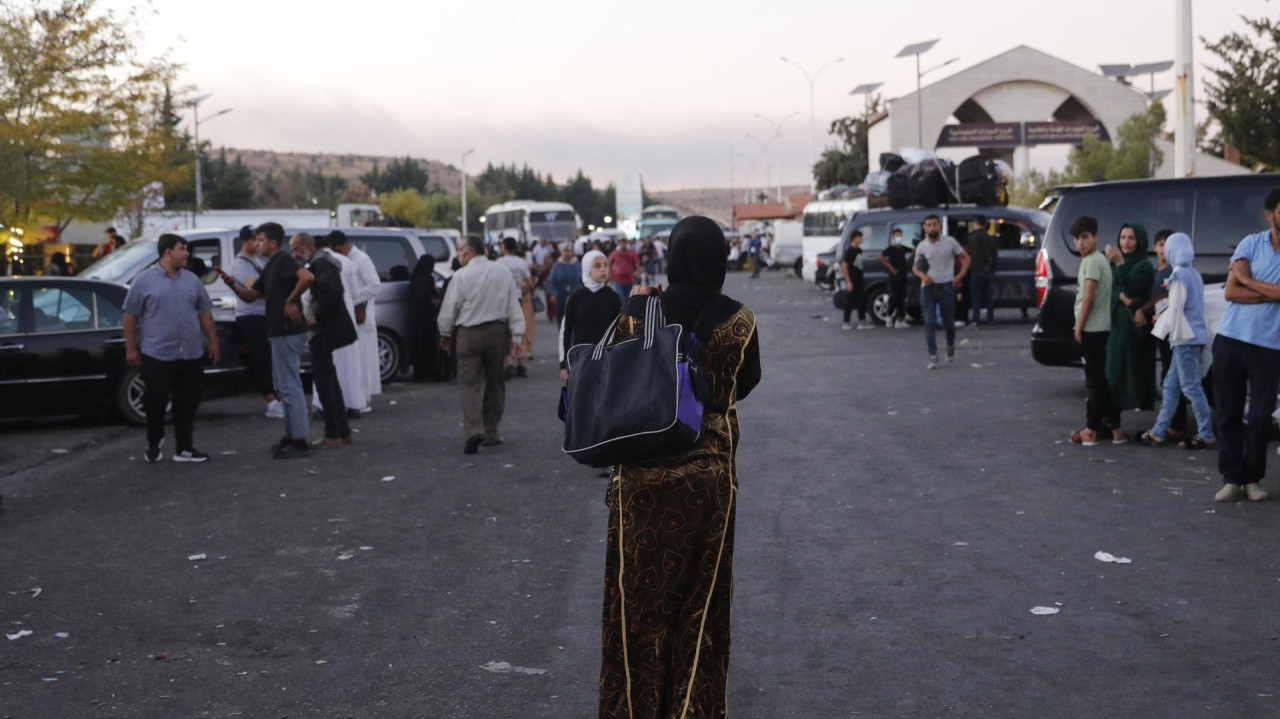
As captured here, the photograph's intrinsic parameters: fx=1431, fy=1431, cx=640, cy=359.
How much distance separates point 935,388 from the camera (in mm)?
15344

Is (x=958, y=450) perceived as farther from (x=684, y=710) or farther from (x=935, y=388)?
(x=684, y=710)

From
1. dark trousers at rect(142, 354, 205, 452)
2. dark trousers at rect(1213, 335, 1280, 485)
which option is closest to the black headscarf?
dark trousers at rect(1213, 335, 1280, 485)

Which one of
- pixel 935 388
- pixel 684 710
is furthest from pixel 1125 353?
pixel 684 710

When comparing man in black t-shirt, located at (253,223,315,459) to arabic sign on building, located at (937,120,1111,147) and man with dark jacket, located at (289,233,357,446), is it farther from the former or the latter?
arabic sign on building, located at (937,120,1111,147)

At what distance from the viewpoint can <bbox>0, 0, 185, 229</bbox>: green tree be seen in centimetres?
2566

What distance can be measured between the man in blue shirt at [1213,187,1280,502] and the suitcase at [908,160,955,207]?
18218 mm

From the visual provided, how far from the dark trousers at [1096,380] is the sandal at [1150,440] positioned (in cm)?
30

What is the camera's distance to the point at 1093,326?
36.0ft

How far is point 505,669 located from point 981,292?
20.1m

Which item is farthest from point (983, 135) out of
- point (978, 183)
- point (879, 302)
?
point (879, 302)

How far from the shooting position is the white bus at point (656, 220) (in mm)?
82200

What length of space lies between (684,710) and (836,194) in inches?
1636

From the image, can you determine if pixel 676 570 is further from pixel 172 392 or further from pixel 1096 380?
pixel 172 392

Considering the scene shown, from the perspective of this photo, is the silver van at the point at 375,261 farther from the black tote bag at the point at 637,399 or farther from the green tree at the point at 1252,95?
the green tree at the point at 1252,95
